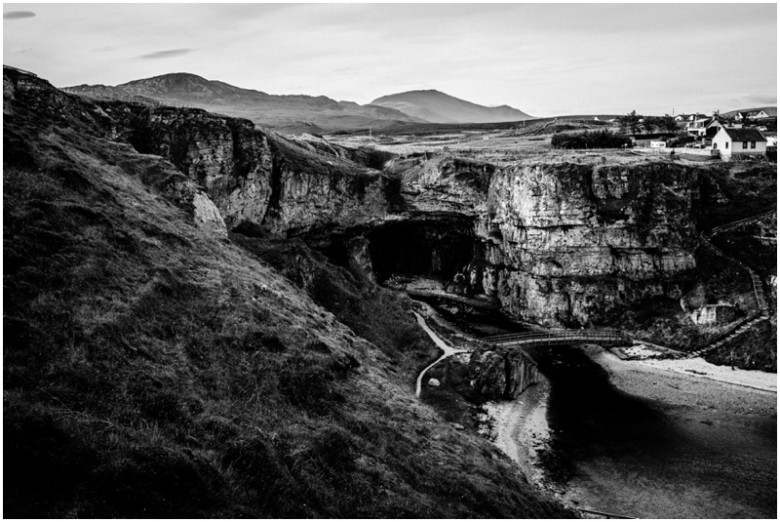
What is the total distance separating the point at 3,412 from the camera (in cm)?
2212

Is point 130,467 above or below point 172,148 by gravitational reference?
below

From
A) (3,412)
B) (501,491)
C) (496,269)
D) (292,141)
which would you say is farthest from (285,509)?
(292,141)

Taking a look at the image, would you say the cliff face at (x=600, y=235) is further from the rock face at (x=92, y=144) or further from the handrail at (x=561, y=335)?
the rock face at (x=92, y=144)

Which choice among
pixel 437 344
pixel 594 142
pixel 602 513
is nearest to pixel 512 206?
pixel 437 344

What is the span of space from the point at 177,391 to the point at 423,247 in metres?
69.4

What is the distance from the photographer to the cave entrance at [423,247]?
94.2 meters

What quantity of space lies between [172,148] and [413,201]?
31.7 metres

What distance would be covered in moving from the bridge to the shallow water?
9.81 metres

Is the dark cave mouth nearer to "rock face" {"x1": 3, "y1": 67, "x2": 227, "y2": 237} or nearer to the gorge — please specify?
the gorge

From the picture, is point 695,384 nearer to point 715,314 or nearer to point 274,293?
point 715,314

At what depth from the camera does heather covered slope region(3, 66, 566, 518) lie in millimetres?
22625

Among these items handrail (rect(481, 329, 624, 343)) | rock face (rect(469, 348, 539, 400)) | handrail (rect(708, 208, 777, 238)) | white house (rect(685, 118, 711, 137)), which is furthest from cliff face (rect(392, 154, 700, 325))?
white house (rect(685, 118, 711, 137))

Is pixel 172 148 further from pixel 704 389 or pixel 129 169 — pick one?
pixel 704 389

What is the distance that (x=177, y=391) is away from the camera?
2897 centimetres
